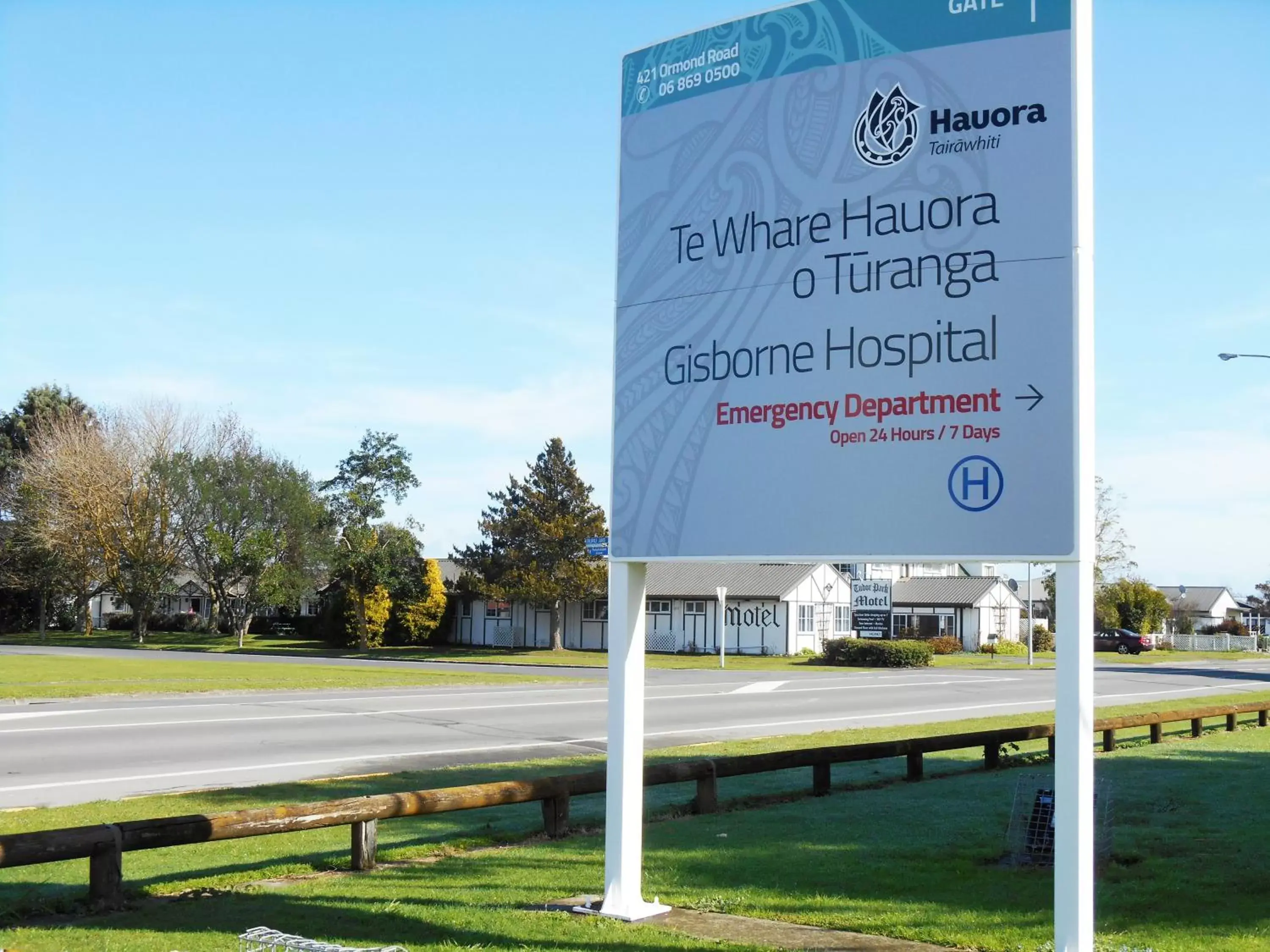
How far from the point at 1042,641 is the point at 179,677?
5778 cm

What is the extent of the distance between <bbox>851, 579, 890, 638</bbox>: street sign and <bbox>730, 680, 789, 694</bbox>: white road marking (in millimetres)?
17176

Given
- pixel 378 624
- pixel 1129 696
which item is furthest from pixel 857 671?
pixel 378 624

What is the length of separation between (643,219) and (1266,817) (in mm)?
7351

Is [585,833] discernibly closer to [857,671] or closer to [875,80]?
[875,80]

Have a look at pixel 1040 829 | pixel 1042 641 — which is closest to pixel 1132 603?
pixel 1042 641

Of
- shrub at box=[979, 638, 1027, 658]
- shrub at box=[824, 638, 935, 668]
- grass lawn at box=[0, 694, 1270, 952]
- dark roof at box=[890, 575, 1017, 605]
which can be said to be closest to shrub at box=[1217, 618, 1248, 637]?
dark roof at box=[890, 575, 1017, 605]

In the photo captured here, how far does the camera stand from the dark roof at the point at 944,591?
74438mm

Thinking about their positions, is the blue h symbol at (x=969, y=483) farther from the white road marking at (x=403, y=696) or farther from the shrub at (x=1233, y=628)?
the shrub at (x=1233, y=628)

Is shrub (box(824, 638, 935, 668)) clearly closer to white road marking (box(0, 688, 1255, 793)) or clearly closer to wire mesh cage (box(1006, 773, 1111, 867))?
white road marking (box(0, 688, 1255, 793))

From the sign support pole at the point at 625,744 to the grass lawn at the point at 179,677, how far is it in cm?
2121

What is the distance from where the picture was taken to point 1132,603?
268 feet

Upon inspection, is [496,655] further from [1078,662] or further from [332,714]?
[1078,662]

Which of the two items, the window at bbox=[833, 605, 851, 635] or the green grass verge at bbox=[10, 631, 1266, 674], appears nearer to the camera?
the green grass verge at bbox=[10, 631, 1266, 674]

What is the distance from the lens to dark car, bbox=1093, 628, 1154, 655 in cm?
7088
